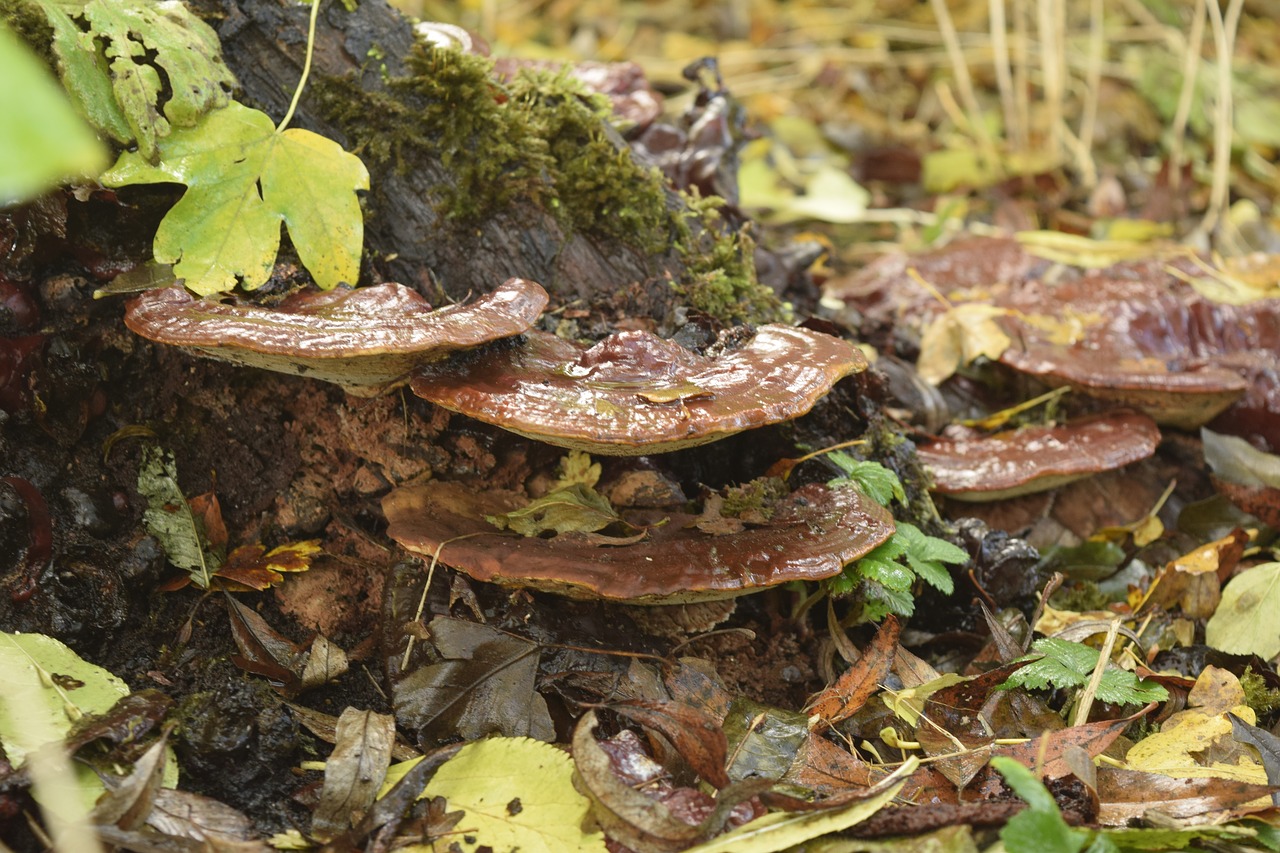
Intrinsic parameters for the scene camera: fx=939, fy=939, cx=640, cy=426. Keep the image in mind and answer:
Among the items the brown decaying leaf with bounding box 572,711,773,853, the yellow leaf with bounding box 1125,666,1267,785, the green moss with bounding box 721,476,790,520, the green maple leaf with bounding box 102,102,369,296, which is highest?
the green maple leaf with bounding box 102,102,369,296

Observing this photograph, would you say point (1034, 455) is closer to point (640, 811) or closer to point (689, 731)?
point (689, 731)

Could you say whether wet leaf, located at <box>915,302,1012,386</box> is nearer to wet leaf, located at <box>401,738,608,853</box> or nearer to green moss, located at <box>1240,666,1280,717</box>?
green moss, located at <box>1240,666,1280,717</box>

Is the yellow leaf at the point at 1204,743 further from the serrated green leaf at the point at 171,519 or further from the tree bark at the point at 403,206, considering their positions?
the serrated green leaf at the point at 171,519

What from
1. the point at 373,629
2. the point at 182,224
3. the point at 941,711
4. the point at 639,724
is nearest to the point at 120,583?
the point at 373,629

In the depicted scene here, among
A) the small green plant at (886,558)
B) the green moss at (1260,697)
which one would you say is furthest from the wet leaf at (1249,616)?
the small green plant at (886,558)

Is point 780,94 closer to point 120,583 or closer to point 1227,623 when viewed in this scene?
point 1227,623

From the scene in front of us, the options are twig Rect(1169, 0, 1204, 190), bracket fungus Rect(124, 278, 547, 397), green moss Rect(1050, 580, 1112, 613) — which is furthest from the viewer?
twig Rect(1169, 0, 1204, 190)

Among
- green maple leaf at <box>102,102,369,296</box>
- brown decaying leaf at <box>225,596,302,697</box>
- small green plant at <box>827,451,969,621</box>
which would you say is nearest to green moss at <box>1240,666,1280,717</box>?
small green plant at <box>827,451,969,621</box>

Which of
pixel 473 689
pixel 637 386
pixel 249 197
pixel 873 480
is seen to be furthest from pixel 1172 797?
pixel 249 197
